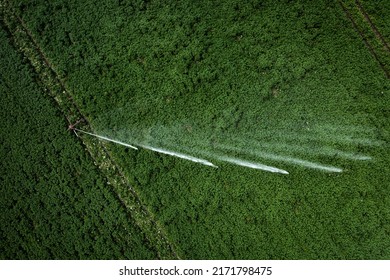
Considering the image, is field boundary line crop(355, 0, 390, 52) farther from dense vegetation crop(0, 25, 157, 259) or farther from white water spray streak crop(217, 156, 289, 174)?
dense vegetation crop(0, 25, 157, 259)

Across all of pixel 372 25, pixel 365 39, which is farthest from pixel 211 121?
pixel 372 25

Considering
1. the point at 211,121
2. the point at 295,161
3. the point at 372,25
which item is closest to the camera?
the point at 372,25

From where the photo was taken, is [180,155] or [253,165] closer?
[253,165]

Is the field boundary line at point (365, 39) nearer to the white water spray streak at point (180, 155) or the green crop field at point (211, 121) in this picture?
the green crop field at point (211, 121)

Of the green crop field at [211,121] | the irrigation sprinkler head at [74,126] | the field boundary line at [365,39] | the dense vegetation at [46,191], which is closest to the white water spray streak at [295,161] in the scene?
the green crop field at [211,121]

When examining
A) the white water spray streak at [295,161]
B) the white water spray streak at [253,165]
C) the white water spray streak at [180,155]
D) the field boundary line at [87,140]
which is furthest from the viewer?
the field boundary line at [87,140]

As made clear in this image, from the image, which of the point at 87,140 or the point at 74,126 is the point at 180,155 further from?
the point at 74,126
